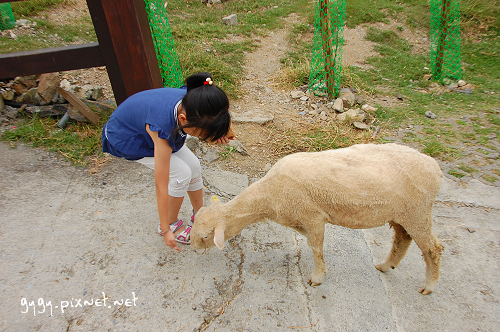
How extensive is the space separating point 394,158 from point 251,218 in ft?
4.22

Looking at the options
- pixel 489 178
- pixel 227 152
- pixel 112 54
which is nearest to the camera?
pixel 112 54

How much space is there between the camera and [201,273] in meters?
2.87

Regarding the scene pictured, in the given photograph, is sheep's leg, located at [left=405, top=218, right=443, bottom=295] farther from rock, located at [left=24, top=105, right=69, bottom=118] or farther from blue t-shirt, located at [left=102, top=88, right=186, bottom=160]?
rock, located at [left=24, top=105, right=69, bottom=118]

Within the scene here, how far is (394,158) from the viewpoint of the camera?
2398mm

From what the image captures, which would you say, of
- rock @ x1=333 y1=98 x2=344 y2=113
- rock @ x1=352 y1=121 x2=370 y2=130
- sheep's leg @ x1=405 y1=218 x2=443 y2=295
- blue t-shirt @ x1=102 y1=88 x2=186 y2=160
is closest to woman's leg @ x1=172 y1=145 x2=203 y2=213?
blue t-shirt @ x1=102 y1=88 x2=186 y2=160

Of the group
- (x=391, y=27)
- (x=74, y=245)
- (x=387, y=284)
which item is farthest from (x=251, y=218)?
(x=391, y=27)

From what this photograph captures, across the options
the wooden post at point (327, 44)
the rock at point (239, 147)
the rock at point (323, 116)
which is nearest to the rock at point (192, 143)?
the rock at point (239, 147)

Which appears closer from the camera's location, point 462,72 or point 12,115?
point 12,115

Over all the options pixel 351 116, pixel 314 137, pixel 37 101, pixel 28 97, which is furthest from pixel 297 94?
pixel 28 97

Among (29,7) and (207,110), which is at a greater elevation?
(29,7)

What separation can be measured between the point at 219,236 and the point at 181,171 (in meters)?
0.69

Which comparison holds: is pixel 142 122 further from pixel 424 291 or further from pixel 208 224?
pixel 424 291

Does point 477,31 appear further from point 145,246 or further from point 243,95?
point 145,246

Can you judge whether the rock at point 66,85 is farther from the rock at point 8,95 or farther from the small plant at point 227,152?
the small plant at point 227,152
